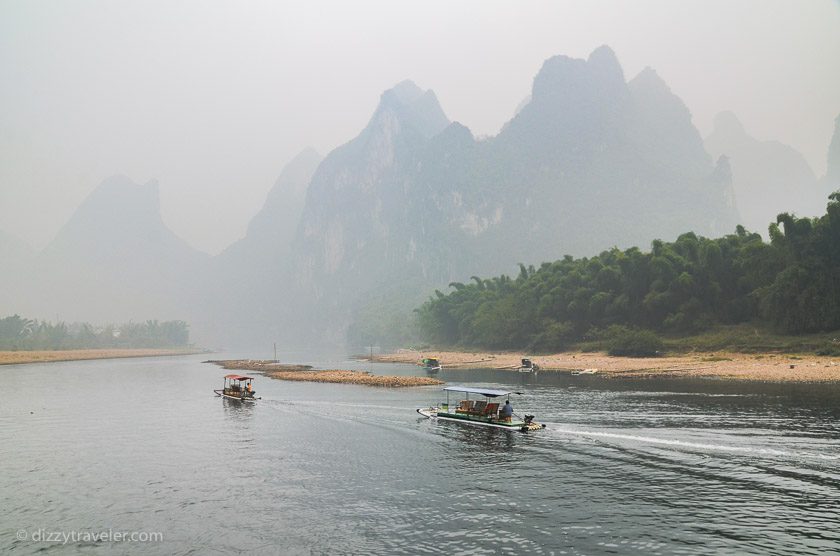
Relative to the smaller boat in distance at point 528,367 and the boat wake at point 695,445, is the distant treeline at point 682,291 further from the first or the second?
the boat wake at point 695,445

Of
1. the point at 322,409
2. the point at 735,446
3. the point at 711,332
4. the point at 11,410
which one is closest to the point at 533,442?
the point at 735,446

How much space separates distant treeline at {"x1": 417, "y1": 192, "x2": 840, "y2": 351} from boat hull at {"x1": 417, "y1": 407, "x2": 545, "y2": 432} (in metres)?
53.6

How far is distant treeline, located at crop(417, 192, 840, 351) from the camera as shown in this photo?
7106cm

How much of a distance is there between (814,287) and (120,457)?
3070 inches

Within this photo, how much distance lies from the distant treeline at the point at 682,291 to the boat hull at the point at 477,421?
53.6 m

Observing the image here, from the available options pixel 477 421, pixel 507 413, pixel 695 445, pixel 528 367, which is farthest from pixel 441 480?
pixel 528 367

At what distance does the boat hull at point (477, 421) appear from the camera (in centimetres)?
3534

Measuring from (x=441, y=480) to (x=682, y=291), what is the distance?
258 ft

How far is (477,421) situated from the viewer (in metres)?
38.9

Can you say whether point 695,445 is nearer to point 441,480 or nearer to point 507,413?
point 507,413

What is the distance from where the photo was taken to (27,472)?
94.5 ft

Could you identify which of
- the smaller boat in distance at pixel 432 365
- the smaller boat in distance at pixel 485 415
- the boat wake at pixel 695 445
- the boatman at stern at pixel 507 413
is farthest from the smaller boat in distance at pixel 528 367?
the boat wake at pixel 695 445

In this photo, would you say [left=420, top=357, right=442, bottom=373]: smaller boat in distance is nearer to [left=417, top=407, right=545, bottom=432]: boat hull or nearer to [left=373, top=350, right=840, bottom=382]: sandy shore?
[left=373, top=350, right=840, bottom=382]: sandy shore

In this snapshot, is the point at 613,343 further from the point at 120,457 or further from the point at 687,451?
the point at 120,457
